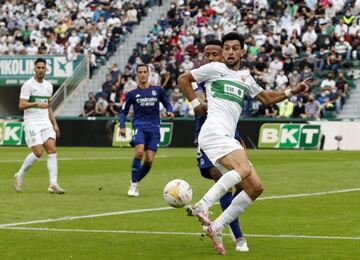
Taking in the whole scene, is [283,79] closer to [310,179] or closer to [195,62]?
[195,62]

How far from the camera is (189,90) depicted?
11.7 meters

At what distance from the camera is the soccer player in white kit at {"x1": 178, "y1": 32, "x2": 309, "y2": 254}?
11209 millimetres

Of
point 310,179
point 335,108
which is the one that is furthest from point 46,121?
point 335,108

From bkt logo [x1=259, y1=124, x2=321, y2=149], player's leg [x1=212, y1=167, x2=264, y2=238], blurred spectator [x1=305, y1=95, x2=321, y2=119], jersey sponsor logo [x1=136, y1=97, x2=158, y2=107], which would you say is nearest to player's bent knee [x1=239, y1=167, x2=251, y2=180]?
player's leg [x1=212, y1=167, x2=264, y2=238]

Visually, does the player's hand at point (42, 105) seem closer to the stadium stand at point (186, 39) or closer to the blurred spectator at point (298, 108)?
the blurred spectator at point (298, 108)

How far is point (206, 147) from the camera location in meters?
11.5

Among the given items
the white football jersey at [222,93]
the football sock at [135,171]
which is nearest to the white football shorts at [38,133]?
the football sock at [135,171]

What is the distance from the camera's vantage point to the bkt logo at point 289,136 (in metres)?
39.3

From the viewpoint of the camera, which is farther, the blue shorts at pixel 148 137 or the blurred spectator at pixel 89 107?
the blurred spectator at pixel 89 107

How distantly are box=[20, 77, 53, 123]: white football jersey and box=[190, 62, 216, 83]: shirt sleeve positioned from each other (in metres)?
8.90

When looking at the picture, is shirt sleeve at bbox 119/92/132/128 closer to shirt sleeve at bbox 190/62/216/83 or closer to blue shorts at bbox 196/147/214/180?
blue shorts at bbox 196/147/214/180

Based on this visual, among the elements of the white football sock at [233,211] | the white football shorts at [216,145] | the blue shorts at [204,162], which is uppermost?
the white football shorts at [216,145]

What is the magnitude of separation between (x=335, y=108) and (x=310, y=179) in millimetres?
18289

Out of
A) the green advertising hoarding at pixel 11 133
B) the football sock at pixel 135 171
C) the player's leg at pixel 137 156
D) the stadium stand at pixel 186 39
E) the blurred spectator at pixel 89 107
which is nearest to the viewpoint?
the player's leg at pixel 137 156
